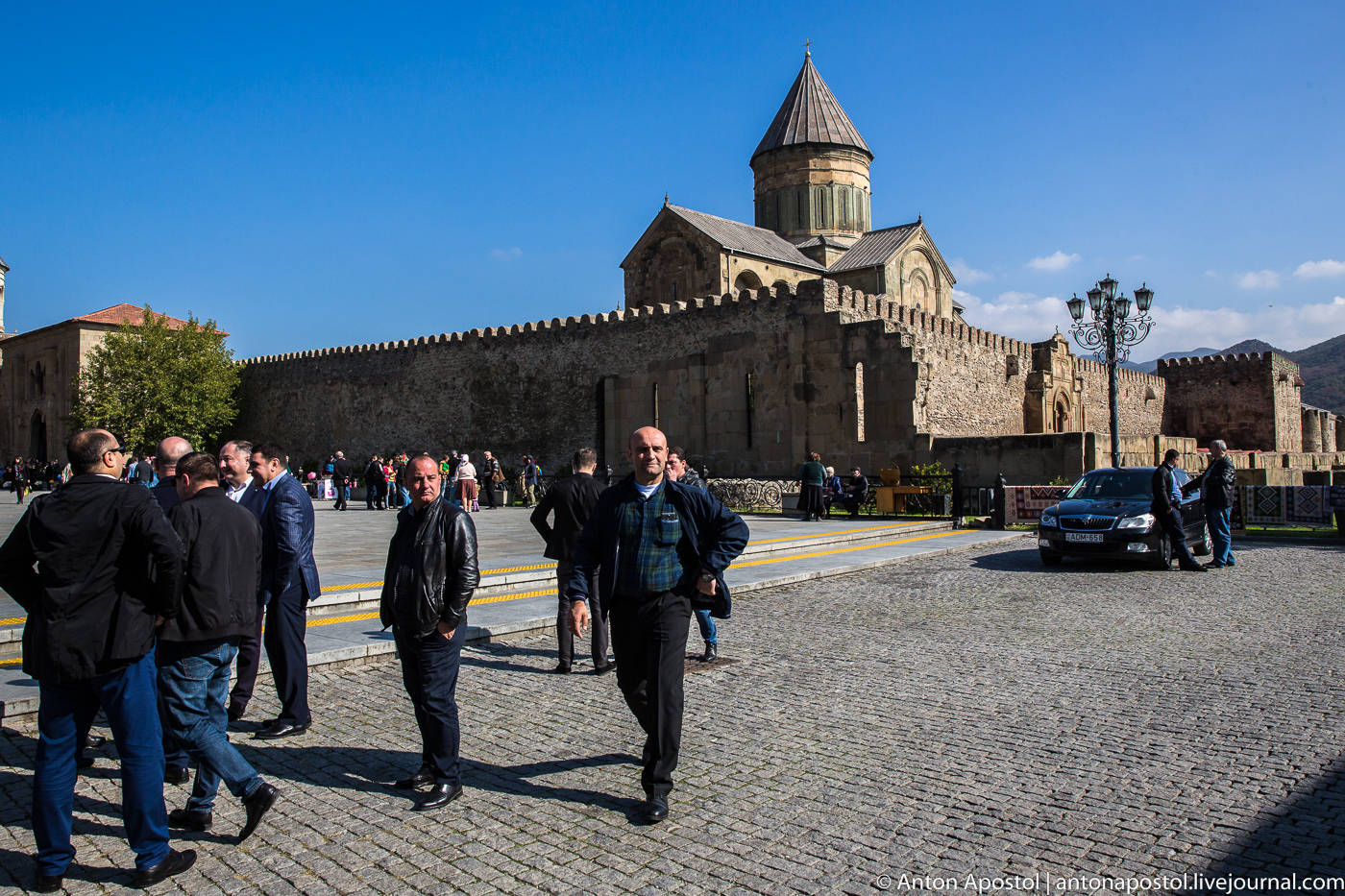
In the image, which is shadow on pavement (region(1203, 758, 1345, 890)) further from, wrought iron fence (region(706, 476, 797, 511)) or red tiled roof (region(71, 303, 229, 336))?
red tiled roof (region(71, 303, 229, 336))

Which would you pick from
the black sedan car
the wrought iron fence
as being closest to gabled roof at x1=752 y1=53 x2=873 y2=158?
the wrought iron fence

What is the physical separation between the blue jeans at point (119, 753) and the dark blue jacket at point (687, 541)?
1624 mm

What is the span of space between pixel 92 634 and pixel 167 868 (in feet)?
2.78

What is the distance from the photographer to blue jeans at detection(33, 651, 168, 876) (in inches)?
117

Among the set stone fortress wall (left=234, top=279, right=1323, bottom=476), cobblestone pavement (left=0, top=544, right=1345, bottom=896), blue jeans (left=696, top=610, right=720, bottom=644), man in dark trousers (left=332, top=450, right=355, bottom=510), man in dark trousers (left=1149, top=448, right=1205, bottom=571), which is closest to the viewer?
cobblestone pavement (left=0, top=544, right=1345, bottom=896)

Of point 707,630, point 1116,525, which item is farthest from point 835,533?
point 707,630

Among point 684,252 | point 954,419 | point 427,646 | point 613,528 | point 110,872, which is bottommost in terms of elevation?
point 110,872

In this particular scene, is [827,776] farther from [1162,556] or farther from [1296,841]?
[1162,556]

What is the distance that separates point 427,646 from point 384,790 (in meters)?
0.66

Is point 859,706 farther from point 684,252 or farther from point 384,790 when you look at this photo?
point 684,252

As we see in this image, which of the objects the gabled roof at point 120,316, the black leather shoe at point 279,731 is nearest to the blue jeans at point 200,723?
the black leather shoe at point 279,731

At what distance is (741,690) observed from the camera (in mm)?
5383

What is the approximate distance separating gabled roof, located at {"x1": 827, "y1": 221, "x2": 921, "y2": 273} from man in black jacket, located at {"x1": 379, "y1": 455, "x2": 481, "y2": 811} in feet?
105

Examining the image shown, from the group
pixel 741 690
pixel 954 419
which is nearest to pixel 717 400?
pixel 954 419
